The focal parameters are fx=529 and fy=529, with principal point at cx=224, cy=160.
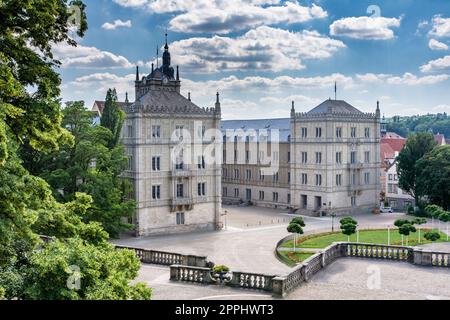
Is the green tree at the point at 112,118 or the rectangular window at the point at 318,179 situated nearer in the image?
the green tree at the point at 112,118

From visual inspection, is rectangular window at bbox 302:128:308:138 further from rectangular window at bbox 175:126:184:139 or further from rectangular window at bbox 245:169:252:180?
rectangular window at bbox 175:126:184:139

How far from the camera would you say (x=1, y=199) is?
1402 centimetres

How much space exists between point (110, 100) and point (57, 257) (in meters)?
41.1

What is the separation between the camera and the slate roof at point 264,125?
8105 centimetres

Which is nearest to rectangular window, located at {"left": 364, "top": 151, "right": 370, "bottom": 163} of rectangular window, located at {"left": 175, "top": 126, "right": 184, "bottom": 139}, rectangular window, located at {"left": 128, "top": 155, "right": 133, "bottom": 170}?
rectangular window, located at {"left": 175, "top": 126, "right": 184, "bottom": 139}

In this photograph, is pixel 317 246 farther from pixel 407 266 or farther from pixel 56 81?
pixel 56 81

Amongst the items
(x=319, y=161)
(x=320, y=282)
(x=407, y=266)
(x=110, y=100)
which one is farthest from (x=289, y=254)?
(x=319, y=161)

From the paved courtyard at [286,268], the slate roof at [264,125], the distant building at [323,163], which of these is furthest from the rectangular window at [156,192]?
the slate roof at [264,125]

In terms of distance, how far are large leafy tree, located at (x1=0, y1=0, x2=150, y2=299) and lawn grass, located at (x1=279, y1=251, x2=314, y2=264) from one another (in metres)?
28.6

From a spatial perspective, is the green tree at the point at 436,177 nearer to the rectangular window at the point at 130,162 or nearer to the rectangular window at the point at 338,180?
the rectangular window at the point at 338,180

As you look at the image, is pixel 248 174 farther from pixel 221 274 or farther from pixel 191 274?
pixel 221 274

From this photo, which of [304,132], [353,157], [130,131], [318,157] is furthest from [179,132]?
[353,157]

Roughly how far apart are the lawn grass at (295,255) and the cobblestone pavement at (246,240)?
956 mm

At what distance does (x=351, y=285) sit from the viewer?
2484 centimetres
